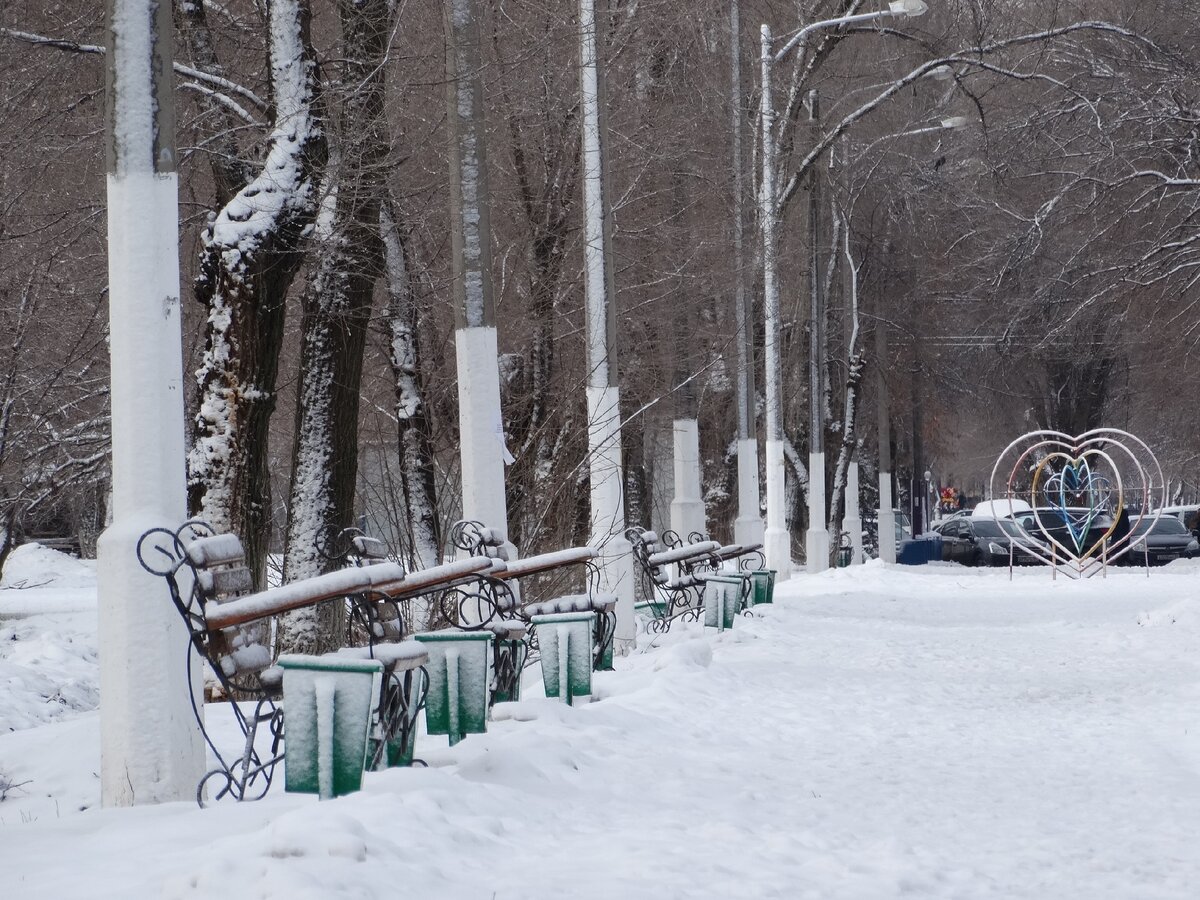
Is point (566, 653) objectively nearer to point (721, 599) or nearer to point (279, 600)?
point (279, 600)

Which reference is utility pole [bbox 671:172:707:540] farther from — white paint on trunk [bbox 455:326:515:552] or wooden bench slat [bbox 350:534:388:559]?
wooden bench slat [bbox 350:534:388:559]

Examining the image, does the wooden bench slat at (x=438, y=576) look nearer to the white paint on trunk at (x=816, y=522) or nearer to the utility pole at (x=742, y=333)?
the utility pole at (x=742, y=333)

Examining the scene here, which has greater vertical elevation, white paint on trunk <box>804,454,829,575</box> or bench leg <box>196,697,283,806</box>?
white paint on trunk <box>804,454,829,575</box>

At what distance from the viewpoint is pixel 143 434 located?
7.00m

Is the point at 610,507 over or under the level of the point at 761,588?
over

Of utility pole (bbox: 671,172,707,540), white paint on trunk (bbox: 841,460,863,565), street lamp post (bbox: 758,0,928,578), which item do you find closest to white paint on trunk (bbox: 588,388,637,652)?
utility pole (bbox: 671,172,707,540)

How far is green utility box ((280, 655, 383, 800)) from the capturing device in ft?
20.8

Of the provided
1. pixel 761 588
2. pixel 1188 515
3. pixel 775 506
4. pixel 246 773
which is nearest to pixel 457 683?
pixel 246 773

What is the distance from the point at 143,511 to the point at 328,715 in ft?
4.26

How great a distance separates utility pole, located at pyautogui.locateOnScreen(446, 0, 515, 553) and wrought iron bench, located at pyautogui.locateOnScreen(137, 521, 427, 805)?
480 cm

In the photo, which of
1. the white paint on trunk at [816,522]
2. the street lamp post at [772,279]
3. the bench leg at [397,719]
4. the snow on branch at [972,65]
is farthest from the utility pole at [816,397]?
the bench leg at [397,719]

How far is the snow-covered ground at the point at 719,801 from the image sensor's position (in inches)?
213

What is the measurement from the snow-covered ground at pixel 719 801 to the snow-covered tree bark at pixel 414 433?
5827mm

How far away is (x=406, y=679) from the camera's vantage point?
7.20m
